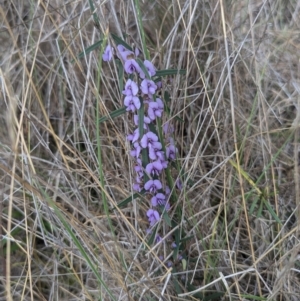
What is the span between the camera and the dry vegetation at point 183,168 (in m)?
1.21

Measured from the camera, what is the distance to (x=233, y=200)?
54.2 inches

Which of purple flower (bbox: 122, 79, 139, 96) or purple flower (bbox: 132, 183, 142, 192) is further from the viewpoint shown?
purple flower (bbox: 132, 183, 142, 192)

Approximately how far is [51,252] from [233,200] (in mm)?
595

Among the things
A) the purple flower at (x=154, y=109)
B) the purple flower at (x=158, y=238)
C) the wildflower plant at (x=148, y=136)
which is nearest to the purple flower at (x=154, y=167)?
the wildflower plant at (x=148, y=136)

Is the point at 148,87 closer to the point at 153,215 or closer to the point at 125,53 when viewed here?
the point at 125,53

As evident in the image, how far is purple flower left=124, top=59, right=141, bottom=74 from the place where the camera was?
3.31 ft

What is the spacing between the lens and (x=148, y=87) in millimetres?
1024

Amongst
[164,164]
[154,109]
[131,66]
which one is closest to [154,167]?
[164,164]

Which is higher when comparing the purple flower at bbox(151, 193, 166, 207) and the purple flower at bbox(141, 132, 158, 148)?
the purple flower at bbox(141, 132, 158, 148)

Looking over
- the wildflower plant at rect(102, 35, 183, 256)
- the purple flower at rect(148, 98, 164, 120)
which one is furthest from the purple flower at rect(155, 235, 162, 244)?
the purple flower at rect(148, 98, 164, 120)

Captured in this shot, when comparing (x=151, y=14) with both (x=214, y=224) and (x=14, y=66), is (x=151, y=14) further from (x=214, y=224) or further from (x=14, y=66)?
(x=214, y=224)

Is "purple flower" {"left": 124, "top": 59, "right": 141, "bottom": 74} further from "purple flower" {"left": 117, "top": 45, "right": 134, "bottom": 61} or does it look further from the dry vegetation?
the dry vegetation

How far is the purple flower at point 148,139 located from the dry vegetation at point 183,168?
0.41ft

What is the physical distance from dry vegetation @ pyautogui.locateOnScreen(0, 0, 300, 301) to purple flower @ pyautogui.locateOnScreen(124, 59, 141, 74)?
170mm
